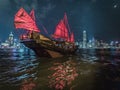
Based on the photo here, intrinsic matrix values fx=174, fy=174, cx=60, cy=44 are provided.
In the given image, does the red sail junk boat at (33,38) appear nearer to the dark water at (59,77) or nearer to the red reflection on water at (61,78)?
the dark water at (59,77)

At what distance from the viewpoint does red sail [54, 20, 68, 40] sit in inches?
2736

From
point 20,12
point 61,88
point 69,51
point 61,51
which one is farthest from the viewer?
point 69,51

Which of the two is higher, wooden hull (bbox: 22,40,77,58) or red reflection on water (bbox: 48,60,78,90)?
wooden hull (bbox: 22,40,77,58)

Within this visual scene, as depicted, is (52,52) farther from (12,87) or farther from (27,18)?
(12,87)

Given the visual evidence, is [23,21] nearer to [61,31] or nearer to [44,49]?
[44,49]

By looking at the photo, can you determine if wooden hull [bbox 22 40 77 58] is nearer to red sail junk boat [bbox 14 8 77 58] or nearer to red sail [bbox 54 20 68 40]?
red sail junk boat [bbox 14 8 77 58]

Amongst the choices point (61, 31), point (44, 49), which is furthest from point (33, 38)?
point (61, 31)

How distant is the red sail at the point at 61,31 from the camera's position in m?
69.5

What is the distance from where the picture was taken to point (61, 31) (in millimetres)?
70688

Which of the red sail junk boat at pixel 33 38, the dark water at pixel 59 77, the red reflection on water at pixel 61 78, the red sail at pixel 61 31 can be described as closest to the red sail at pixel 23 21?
the red sail junk boat at pixel 33 38

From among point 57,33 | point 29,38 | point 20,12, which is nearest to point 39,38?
point 29,38

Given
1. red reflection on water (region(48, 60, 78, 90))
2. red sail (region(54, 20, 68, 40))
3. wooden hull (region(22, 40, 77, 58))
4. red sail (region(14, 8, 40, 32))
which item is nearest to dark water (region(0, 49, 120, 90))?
red reflection on water (region(48, 60, 78, 90))

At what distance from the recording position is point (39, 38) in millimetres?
49375

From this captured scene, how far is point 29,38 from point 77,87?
114 ft
